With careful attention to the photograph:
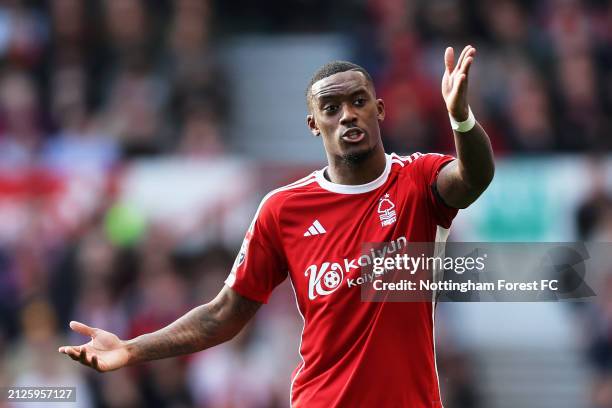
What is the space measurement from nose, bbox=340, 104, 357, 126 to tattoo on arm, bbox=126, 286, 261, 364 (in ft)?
3.53

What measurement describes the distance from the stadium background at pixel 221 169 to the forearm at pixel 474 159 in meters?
5.55

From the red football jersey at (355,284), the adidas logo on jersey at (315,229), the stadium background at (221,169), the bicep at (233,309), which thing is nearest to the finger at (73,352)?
the bicep at (233,309)

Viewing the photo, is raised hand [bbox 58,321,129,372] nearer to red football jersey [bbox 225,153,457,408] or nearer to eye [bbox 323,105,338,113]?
red football jersey [bbox 225,153,457,408]

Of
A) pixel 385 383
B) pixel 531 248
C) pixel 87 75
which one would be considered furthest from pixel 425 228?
pixel 87 75

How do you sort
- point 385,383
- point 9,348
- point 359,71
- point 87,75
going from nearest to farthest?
point 385,383 → point 359,71 → point 9,348 → point 87,75

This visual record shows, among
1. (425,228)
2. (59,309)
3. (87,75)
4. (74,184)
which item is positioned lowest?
(425,228)

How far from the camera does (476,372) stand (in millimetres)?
12141

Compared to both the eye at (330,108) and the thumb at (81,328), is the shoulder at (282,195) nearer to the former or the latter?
the eye at (330,108)

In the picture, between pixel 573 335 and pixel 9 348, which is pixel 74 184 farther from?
pixel 573 335

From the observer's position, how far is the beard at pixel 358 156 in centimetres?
602

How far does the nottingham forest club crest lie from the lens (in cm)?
593

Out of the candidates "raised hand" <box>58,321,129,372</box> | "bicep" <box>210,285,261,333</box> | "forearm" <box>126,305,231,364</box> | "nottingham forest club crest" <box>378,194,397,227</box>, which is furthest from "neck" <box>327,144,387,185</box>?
"raised hand" <box>58,321,129,372</box>

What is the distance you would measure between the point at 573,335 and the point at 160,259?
13.2 ft

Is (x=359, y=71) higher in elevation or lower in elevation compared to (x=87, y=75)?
lower
